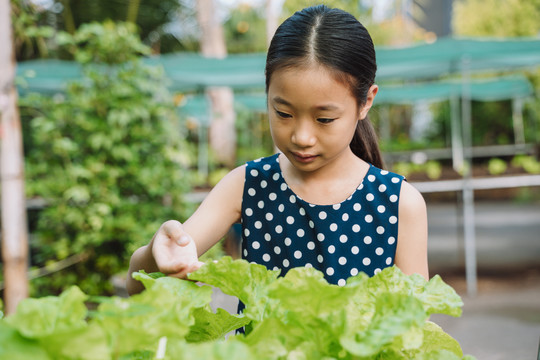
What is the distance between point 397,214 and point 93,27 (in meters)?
4.03

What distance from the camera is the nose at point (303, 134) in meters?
1.07

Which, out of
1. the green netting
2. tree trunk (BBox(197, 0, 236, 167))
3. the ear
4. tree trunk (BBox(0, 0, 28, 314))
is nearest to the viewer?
the ear

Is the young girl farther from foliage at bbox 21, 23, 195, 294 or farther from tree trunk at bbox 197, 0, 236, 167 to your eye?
tree trunk at bbox 197, 0, 236, 167

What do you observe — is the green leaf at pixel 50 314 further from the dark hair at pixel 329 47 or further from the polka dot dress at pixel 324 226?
the polka dot dress at pixel 324 226

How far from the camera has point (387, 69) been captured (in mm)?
6238

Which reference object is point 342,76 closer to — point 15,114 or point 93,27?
point 15,114

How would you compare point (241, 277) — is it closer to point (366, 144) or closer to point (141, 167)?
point (366, 144)

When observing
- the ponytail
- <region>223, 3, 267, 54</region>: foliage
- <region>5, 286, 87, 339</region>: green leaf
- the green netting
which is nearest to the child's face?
the ponytail

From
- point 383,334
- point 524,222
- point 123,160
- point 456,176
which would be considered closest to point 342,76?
point 383,334

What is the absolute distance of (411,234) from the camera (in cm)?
128

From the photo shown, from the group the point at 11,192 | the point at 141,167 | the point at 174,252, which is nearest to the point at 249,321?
the point at 174,252

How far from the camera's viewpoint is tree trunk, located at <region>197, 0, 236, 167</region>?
986 centimetres

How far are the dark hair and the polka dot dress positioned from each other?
0.25m

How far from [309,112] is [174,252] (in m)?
0.39
